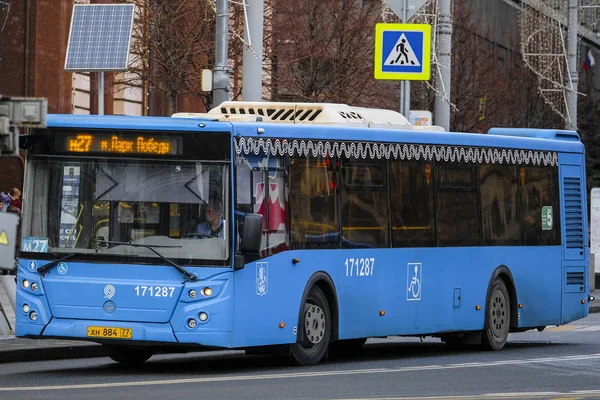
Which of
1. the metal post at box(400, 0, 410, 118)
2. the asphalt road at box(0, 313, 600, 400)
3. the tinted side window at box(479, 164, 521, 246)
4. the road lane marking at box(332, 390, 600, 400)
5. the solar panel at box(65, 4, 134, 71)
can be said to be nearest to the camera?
the road lane marking at box(332, 390, 600, 400)

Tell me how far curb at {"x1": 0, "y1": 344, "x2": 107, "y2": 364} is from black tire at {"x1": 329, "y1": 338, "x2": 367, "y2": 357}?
2.73 meters

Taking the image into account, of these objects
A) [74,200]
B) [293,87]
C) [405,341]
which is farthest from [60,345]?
[293,87]

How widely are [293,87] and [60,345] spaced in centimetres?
1972

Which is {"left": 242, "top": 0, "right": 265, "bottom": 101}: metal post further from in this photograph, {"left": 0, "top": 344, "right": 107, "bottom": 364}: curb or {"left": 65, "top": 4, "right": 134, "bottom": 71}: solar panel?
{"left": 0, "top": 344, "right": 107, "bottom": 364}: curb

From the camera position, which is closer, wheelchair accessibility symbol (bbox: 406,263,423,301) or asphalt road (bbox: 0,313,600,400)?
asphalt road (bbox: 0,313,600,400)

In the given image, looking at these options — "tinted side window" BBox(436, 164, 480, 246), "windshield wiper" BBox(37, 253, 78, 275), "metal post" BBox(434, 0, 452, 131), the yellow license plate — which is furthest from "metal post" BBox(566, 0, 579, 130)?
the yellow license plate

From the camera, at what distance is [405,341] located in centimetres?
2278

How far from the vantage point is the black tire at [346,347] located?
19266 mm

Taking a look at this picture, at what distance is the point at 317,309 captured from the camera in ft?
54.4

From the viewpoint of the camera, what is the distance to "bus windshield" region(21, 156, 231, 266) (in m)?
15.3

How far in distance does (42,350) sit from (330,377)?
155 inches

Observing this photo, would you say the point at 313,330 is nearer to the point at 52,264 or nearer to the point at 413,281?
the point at 413,281

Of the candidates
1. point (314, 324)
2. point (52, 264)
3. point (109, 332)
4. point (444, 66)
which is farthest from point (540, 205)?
point (52, 264)

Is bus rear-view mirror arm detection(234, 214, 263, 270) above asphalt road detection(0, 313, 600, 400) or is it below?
above
